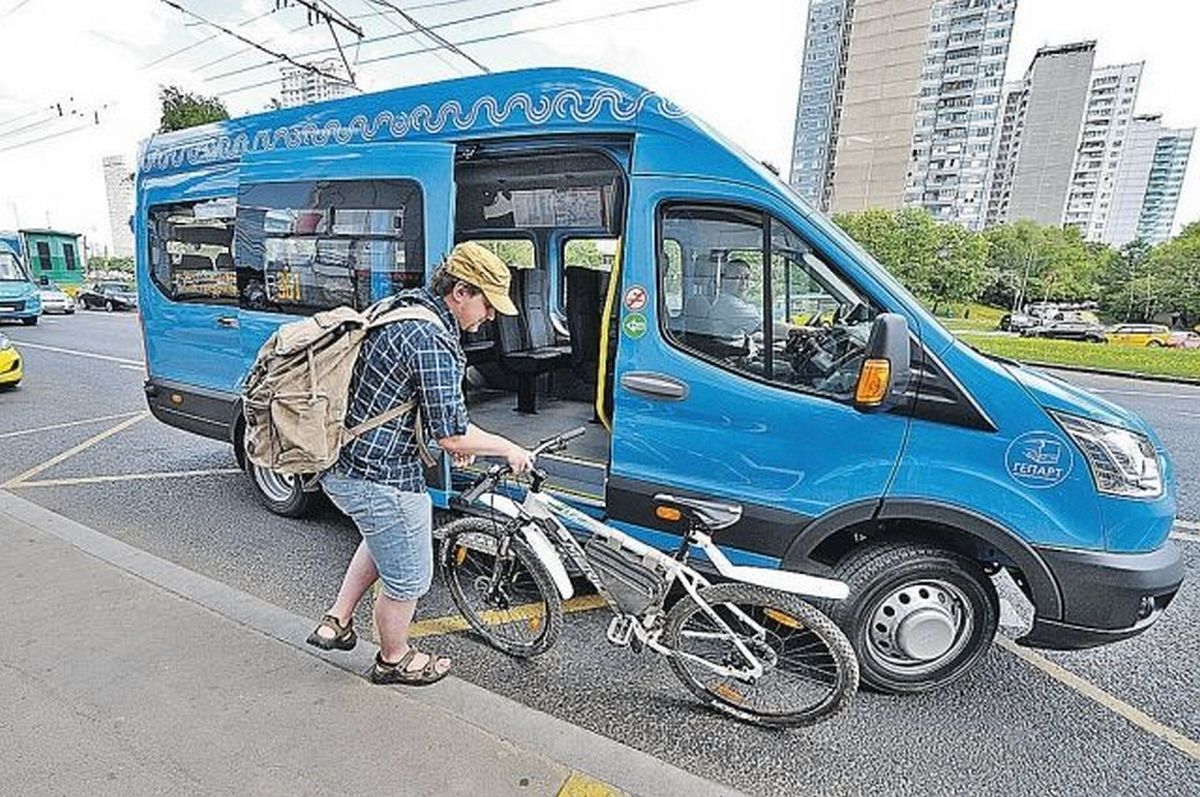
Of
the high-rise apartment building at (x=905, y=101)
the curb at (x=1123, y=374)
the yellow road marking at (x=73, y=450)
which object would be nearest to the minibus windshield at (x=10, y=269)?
the yellow road marking at (x=73, y=450)

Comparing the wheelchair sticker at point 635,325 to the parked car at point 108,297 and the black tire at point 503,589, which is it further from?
the parked car at point 108,297

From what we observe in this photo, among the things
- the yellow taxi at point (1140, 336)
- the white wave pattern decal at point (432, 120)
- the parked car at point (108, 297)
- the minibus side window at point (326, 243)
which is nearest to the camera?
the white wave pattern decal at point (432, 120)

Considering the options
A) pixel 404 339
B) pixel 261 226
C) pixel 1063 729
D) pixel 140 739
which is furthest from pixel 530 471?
pixel 261 226

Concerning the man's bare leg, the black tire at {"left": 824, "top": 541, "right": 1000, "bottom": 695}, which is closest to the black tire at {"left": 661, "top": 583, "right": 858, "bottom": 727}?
the black tire at {"left": 824, "top": 541, "right": 1000, "bottom": 695}

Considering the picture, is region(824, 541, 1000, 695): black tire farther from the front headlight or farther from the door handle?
the door handle

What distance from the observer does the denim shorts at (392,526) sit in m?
2.32

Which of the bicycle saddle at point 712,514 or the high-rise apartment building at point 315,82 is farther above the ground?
the high-rise apartment building at point 315,82

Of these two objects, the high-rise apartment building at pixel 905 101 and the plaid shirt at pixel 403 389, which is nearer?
the plaid shirt at pixel 403 389

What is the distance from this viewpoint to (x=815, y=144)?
71.9 meters

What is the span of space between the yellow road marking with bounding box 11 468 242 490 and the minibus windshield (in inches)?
663

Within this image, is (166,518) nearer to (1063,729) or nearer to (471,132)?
(471,132)

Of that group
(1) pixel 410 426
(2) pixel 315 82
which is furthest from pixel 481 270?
(2) pixel 315 82

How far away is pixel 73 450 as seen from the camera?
20.4 ft

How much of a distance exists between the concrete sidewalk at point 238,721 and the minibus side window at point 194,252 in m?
2.41
